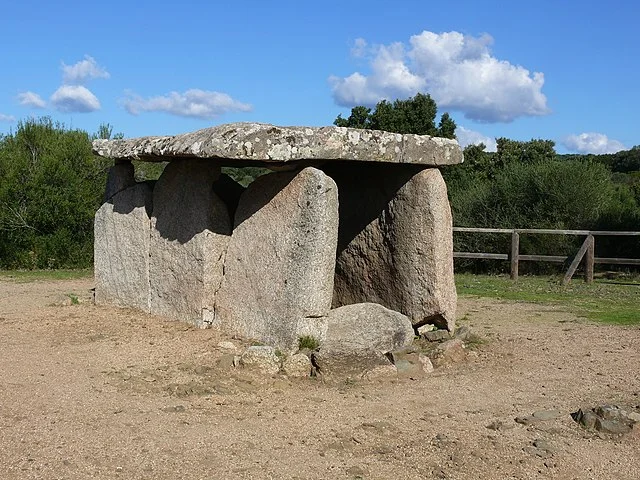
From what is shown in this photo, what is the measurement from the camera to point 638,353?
24.4ft

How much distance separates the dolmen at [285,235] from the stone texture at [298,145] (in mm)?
12

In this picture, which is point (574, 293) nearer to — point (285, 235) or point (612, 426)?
point (285, 235)

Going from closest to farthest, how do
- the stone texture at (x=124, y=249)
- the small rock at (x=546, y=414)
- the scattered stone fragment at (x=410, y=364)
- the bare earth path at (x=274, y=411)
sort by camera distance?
the bare earth path at (x=274, y=411)
the small rock at (x=546, y=414)
the scattered stone fragment at (x=410, y=364)
the stone texture at (x=124, y=249)

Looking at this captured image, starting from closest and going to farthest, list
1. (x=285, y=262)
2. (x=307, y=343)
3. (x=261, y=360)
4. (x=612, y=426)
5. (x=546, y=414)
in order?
(x=612, y=426) < (x=546, y=414) < (x=261, y=360) < (x=307, y=343) < (x=285, y=262)

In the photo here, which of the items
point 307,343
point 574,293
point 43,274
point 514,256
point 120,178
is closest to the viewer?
point 307,343

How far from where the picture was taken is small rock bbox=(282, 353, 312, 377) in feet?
20.7

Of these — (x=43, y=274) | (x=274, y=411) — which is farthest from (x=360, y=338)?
(x=43, y=274)

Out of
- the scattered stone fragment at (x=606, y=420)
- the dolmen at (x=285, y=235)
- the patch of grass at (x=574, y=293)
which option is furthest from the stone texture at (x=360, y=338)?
the patch of grass at (x=574, y=293)

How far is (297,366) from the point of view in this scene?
6344mm

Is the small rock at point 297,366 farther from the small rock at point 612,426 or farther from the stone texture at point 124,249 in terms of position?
the stone texture at point 124,249

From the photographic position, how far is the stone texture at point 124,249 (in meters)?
8.41

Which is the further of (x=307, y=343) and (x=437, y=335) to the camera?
(x=437, y=335)

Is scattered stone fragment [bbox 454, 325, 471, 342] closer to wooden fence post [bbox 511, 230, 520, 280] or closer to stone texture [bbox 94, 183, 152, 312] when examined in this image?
stone texture [bbox 94, 183, 152, 312]

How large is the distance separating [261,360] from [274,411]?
91 cm
